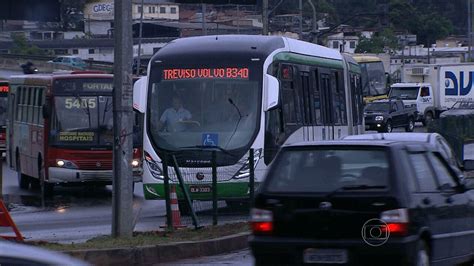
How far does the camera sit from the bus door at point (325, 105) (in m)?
23.9

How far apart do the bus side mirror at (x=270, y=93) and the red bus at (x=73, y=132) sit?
6.28m

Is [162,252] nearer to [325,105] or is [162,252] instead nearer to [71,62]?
[325,105]

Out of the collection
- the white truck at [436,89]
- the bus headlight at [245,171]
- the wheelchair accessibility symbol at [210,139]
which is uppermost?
the white truck at [436,89]

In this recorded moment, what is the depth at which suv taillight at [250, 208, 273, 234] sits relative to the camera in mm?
10266

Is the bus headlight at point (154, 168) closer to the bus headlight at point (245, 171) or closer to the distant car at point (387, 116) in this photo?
the bus headlight at point (245, 171)

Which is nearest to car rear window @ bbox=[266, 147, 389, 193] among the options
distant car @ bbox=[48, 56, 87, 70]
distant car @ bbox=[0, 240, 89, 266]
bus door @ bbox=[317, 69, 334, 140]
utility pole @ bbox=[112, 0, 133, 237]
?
utility pole @ bbox=[112, 0, 133, 237]

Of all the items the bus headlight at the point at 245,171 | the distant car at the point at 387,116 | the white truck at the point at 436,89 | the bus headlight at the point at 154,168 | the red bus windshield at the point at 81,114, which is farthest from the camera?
the white truck at the point at 436,89

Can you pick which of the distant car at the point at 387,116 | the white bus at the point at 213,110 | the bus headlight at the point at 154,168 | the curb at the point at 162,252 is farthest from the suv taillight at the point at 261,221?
the distant car at the point at 387,116

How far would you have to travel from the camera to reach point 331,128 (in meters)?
24.8

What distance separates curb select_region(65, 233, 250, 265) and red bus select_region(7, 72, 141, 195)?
9.72 metres

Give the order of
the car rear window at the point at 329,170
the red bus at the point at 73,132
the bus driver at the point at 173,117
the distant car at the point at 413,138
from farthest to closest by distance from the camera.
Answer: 1. the red bus at the point at 73,132
2. the bus driver at the point at 173,117
3. the distant car at the point at 413,138
4. the car rear window at the point at 329,170

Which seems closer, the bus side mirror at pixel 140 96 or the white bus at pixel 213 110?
the white bus at pixel 213 110

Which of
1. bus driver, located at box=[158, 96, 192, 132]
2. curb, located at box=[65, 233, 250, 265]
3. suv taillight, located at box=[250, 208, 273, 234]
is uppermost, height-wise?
bus driver, located at box=[158, 96, 192, 132]

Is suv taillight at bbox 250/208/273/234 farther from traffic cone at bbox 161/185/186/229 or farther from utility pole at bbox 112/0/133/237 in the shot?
traffic cone at bbox 161/185/186/229
